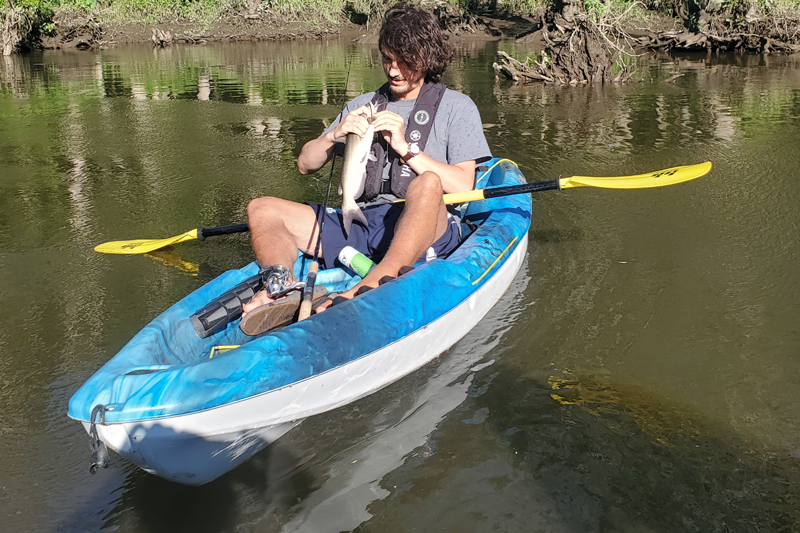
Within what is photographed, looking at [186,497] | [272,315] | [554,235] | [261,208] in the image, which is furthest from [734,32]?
[186,497]

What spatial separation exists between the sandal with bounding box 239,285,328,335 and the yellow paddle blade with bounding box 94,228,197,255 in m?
1.95

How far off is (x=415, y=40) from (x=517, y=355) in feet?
5.78

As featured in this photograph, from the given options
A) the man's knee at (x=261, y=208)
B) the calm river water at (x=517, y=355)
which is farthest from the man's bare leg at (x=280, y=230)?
the calm river water at (x=517, y=355)

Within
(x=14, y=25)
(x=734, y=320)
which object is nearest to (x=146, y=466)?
(x=734, y=320)

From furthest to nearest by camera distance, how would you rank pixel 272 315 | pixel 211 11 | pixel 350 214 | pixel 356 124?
pixel 211 11 → pixel 350 214 → pixel 356 124 → pixel 272 315

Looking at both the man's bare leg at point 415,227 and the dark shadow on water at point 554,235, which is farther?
the dark shadow on water at point 554,235

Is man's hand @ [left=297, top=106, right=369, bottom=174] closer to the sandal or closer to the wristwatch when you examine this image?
the wristwatch

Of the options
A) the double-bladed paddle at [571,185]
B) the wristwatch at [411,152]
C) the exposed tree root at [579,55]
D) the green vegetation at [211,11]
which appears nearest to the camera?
the wristwatch at [411,152]

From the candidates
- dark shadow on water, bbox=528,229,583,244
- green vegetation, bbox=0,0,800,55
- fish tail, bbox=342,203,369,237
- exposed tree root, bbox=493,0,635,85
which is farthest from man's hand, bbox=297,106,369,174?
green vegetation, bbox=0,0,800,55

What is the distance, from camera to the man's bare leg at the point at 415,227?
11.6 ft

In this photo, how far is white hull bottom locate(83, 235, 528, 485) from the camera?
8.35ft

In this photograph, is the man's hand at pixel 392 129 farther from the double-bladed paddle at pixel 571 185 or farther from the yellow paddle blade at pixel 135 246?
the yellow paddle blade at pixel 135 246

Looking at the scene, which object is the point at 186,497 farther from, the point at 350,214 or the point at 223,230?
the point at 223,230

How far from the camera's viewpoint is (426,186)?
12.2ft
